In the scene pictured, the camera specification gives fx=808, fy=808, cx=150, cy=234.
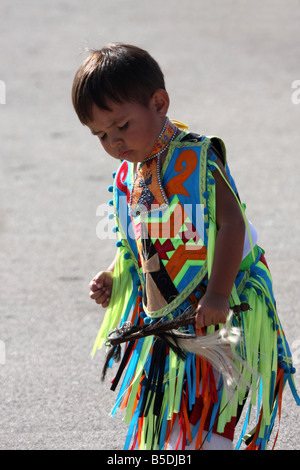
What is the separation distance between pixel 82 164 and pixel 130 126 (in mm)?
4778

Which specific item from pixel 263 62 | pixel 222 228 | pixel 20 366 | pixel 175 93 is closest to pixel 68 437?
pixel 20 366

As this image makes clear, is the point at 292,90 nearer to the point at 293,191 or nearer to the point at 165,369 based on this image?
the point at 293,191

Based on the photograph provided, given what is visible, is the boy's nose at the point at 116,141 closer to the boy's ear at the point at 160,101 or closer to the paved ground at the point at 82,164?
the boy's ear at the point at 160,101

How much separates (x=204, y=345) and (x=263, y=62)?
310 inches

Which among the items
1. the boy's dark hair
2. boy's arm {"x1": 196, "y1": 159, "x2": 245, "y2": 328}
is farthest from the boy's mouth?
boy's arm {"x1": 196, "y1": 159, "x2": 245, "y2": 328}

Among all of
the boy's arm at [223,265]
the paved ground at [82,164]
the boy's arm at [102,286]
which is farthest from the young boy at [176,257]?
the paved ground at [82,164]

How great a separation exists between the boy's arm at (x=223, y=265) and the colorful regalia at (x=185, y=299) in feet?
0.17

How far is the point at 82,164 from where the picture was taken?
23.2 feet

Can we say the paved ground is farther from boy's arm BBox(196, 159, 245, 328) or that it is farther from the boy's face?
boy's arm BBox(196, 159, 245, 328)

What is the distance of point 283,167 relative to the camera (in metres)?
6.77

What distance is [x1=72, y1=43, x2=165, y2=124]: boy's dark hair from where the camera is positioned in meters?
2.30

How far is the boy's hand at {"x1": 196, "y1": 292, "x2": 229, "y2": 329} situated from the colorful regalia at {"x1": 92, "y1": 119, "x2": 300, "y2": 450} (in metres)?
0.11

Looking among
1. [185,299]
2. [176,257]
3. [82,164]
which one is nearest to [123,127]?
[176,257]

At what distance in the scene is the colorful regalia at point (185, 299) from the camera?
7.79ft
